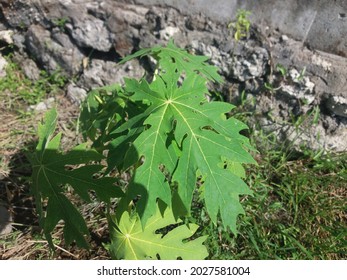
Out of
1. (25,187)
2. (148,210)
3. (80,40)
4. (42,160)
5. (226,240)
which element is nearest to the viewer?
(148,210)

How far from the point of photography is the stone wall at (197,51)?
246cm

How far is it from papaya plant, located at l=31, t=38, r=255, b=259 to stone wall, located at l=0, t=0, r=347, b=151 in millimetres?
819

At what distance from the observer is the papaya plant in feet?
4.63

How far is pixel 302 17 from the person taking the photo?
2393 mm

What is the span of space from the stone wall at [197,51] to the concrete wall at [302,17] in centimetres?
1

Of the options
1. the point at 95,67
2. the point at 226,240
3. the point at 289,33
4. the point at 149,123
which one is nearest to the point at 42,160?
the point at 149,123

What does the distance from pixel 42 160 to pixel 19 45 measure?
5.66 feet

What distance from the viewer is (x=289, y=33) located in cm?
246

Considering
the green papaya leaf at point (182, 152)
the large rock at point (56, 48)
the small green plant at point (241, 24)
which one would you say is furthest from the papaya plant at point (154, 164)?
the large rock at point (56, 48)

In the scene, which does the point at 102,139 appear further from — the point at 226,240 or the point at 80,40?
the point at 80,40

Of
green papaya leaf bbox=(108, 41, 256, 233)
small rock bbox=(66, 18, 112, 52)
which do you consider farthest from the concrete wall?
green papaya leaf bbox=(108, 41, 256, 233)

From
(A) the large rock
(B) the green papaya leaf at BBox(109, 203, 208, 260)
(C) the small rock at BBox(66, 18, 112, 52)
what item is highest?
(C) the small rock at BBox(66, 18, 112, 52)

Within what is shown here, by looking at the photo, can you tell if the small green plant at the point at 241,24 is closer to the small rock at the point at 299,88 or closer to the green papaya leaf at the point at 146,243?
the small rock at the point at 299,88

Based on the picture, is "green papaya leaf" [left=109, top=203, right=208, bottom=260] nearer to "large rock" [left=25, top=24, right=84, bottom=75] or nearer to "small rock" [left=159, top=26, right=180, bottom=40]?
"small rock" [left=159, top=26, right=180, bottom=40]
